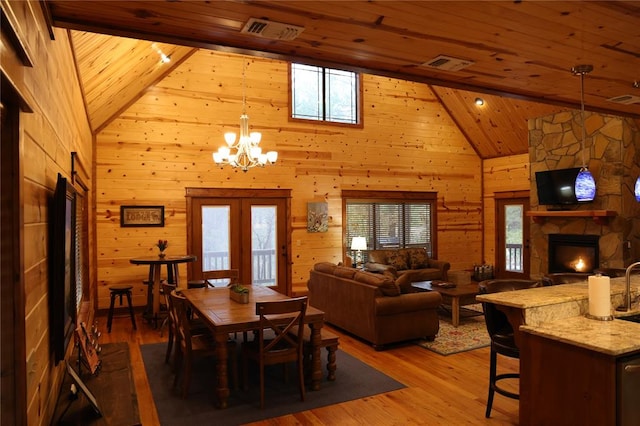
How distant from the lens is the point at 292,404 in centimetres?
377

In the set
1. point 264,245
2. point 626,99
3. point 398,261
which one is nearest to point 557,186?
point 398,261

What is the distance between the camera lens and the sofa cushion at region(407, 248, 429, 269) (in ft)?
29.3

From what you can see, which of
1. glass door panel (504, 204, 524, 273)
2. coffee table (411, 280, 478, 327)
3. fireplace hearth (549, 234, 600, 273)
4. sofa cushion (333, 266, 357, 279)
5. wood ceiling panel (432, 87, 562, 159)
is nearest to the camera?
sofa cushion (333, 266, 357, 279)

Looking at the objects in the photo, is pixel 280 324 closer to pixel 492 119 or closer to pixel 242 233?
pixel 242 233

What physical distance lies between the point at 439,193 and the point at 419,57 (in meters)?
7.48

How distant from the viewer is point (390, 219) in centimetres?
940

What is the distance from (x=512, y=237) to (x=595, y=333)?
26.2 ft

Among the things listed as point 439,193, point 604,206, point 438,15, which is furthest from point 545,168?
point 438,15

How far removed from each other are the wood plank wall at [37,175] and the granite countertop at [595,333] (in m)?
2.47

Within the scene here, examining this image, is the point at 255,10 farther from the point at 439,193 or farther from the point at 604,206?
the point at 439,193

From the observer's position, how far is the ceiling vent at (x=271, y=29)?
2.20 metres

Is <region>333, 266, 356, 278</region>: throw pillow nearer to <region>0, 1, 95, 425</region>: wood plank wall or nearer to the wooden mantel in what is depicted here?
<region>0, 1, 95, 425</region>: wood plank wall

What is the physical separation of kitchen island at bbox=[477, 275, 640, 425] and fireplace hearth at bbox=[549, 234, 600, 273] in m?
5.21

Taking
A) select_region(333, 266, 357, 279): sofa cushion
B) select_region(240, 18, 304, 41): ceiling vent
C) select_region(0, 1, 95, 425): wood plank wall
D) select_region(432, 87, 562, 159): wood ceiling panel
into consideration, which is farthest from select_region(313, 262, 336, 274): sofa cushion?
select_region(432, 87, 562, 159): wood ceiling panel
